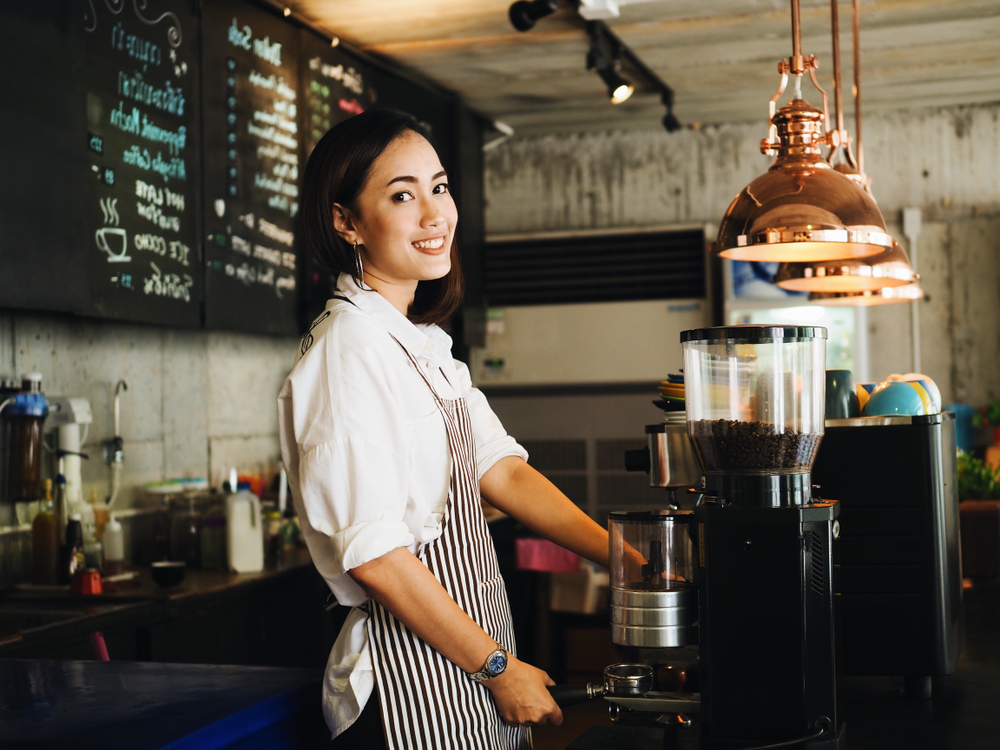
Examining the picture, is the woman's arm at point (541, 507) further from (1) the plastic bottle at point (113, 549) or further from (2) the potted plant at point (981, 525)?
(1) the plastic bottle at point (113, 549)

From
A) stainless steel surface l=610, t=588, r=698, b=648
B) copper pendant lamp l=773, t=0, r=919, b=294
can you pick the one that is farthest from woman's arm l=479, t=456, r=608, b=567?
copper pendant lamp l=773, t=0, r=919, b=294

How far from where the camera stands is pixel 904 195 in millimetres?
4809

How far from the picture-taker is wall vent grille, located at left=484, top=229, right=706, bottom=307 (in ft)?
15.9

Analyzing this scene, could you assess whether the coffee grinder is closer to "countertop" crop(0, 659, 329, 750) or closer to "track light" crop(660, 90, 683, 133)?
"countertop" crop(0, 659, 329, 750)

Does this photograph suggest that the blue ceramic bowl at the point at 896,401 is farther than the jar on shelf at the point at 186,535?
No

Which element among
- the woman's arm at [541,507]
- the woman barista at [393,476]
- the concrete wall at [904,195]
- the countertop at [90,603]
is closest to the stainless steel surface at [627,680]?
the woman barista at [393,476]

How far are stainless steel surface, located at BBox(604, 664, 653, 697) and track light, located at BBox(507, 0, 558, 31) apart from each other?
2.43 m

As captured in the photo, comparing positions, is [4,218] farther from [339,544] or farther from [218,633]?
[339,544]

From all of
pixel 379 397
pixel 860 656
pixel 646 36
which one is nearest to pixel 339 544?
pixel 379 397

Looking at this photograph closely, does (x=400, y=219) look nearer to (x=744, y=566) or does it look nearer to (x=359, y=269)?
(x=359, y=269)

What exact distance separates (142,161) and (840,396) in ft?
6.79

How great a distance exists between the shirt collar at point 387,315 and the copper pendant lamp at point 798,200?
26.3 inches

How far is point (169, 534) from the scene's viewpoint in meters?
3.18

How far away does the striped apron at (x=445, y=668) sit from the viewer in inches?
52.6
